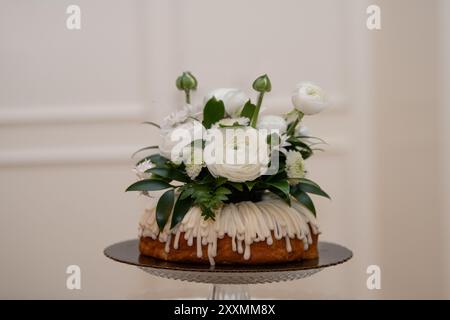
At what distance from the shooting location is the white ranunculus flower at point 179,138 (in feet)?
4.51

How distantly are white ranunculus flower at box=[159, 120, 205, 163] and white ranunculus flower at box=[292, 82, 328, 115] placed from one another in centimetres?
23

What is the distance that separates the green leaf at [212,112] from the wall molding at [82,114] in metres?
0.97

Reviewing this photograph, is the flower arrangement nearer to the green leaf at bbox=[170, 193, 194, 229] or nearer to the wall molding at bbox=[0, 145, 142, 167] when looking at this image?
the green leaf at bbox=[170, 193, 194, 229]

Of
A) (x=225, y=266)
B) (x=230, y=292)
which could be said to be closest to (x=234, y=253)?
(x=225, y=266)

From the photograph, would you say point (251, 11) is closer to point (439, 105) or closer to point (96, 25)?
point (96, 25)

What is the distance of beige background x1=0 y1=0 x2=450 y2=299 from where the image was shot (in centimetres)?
235

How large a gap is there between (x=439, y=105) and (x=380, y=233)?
50 cm

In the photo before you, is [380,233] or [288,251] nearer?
[288,251]

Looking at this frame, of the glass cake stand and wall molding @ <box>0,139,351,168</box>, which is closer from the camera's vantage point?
the glass cake stand

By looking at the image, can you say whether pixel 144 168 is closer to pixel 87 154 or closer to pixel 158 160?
pixel 158 160

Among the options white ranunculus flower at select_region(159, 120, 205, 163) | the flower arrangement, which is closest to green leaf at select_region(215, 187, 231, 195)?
the flower arrangement

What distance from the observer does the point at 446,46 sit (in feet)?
7.43
